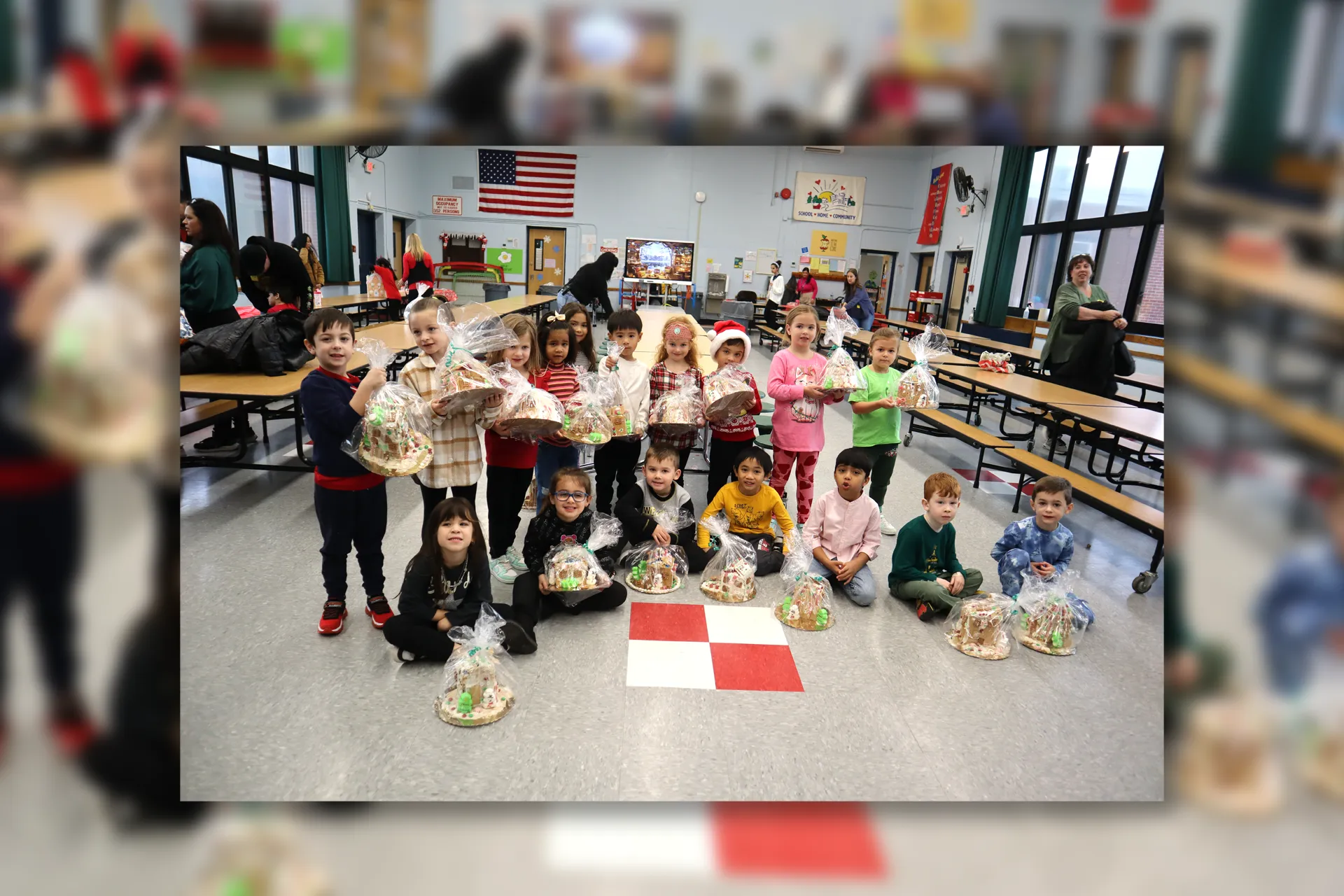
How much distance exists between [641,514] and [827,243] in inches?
555

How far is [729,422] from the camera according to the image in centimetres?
327

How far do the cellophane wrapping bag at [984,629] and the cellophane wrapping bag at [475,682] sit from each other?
1.73m

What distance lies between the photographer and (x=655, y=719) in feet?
6.50

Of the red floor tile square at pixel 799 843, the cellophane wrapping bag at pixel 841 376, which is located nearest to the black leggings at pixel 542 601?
the cellophane wrapping bag at pixel 841 376

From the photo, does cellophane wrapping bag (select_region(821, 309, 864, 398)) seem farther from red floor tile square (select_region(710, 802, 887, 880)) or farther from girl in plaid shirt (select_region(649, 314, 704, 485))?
red floor tile square (select_region(710, 802, 887, 880))

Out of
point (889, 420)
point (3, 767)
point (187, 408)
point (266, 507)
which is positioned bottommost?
point (266, 507)

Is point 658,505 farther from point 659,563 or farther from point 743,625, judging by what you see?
point 743,625

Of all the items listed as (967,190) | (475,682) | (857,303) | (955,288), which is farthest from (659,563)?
(955,288)

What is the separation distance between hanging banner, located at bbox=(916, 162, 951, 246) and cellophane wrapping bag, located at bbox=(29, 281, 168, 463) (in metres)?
15.1

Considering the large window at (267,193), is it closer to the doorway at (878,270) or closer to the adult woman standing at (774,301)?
the adult woman standing at (774,301)

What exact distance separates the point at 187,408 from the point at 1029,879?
16.2ft

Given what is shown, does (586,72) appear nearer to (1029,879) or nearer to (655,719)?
(1029,879)

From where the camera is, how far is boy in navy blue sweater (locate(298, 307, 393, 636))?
2.16 metres

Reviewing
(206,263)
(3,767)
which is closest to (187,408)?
(206,263)
